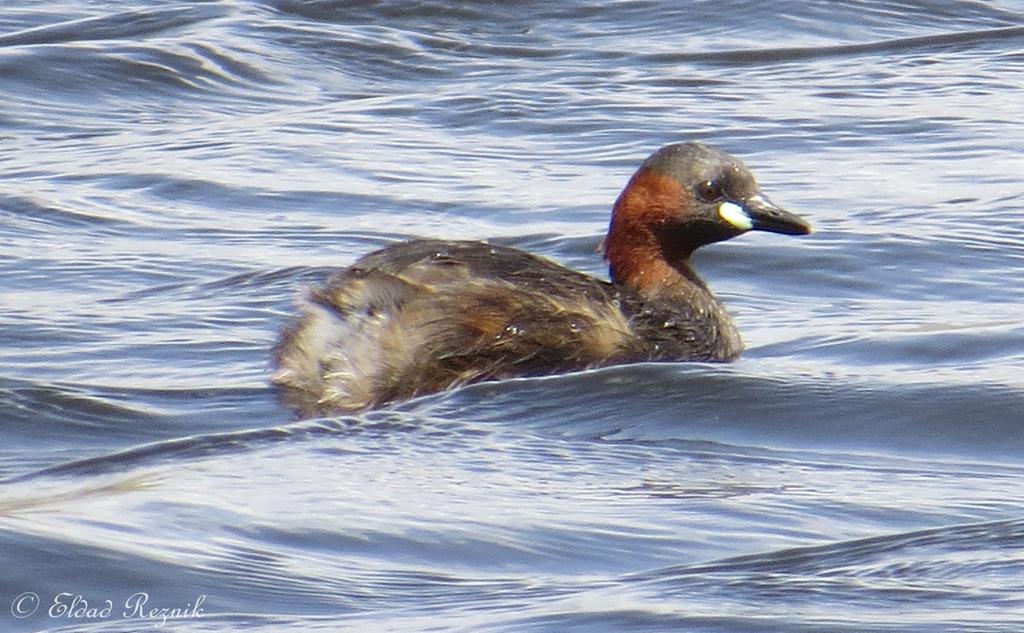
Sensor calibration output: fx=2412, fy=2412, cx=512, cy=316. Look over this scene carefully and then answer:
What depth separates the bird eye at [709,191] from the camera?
7.41m

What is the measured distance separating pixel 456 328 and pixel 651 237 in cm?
96

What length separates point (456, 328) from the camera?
22.1ft

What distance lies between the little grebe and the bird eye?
37 centimetres

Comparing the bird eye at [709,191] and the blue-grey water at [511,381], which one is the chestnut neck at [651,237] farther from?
the blue-grey water at [511,381]

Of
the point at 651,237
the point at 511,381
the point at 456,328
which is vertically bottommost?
the point at 511,381

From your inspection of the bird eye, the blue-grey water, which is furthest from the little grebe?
the bird eye

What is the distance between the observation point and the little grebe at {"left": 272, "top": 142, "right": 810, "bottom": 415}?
6684 millimetres

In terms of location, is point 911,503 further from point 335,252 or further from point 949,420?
point 335,252

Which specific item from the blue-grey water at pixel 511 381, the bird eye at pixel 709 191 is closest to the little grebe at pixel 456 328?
the blue-grey water at pixel 511 381

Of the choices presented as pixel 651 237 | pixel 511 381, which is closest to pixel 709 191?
pixel 651 237

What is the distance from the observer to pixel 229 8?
13.3 metres

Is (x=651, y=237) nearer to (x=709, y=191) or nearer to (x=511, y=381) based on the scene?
(x=709, y=191)

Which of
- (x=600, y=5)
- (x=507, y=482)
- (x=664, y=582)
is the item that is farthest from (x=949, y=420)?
(x=600, y=5)

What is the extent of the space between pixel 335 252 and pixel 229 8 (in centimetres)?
492
